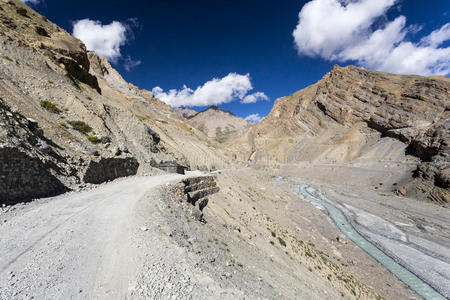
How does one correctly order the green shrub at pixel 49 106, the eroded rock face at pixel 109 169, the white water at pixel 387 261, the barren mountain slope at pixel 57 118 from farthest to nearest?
the white water at pixel 387 261 → the green shrub at pixel 49 106 → the eroded rock face at pixel 109 169 → the barren mountain slope at pixel 57 118

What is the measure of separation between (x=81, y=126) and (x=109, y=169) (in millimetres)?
4929

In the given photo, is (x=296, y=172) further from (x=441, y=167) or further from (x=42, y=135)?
(x=42, y=135)

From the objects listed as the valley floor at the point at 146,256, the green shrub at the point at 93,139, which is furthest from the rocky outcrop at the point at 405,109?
the green shrub at the point at 93,139

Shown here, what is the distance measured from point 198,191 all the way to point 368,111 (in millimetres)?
97169

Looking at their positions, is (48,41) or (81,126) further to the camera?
(48,41)

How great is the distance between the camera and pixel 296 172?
76.2 metres

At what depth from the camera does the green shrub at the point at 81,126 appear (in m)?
14.6

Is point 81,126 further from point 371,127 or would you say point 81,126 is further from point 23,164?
point 371,127

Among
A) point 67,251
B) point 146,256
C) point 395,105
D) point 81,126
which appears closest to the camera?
point 67,251

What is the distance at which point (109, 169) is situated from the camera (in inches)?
502

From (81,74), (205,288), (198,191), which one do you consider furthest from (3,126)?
(81,74)

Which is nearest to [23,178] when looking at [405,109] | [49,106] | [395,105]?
[49,106]

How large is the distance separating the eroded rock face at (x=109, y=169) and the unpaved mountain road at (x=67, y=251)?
340 cm

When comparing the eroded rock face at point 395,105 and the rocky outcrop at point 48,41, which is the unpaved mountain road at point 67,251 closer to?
the rocky outcrop at point 48,41
